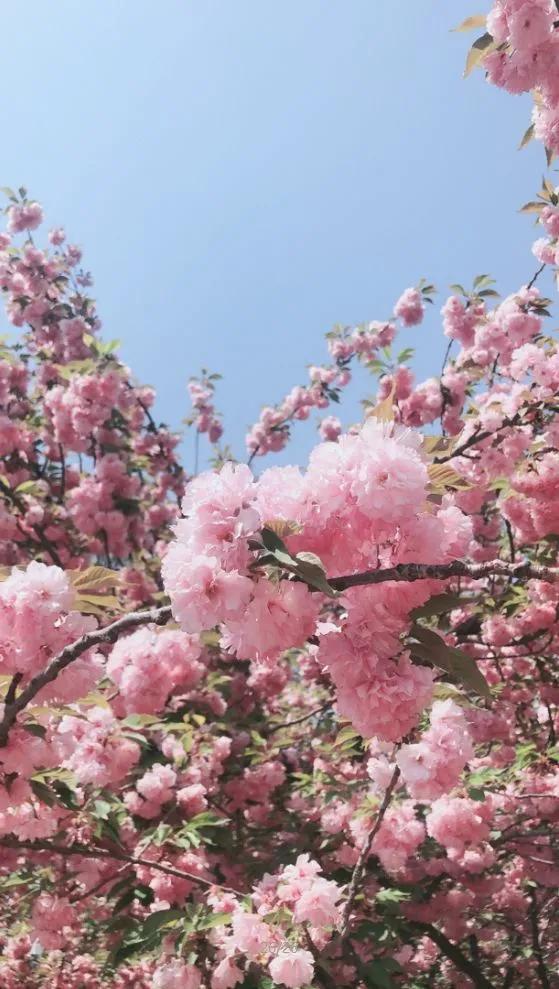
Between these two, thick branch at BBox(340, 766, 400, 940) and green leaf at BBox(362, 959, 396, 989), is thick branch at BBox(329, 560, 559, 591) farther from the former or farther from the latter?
green leaf at BBox(362, 959, 396, 989)

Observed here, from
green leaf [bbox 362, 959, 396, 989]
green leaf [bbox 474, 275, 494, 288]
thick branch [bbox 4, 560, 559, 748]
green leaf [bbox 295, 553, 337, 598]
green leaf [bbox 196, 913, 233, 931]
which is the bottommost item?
green leaf [bbox 362, 959, 396, 989]

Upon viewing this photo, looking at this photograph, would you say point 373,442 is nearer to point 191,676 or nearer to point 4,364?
point 191,676

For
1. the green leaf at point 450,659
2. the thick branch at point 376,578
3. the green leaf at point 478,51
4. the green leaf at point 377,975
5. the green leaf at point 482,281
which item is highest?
the green leaf at point 482,281

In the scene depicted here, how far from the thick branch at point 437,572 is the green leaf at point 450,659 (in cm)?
15

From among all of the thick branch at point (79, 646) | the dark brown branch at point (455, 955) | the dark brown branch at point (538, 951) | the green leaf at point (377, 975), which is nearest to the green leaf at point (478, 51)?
the thick branch at point (79, 646)

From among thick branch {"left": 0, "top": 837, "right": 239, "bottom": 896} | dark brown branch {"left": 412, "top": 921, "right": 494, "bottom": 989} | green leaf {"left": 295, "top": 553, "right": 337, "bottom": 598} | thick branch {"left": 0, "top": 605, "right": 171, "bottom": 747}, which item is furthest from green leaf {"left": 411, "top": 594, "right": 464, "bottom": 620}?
dark brown branch {"left": 412, "top": 921, "right": 494, "bottom": 989}

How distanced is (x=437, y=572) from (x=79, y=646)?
827mm

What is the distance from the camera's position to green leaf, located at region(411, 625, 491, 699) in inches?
53.5

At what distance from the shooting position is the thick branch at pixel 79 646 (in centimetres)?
151

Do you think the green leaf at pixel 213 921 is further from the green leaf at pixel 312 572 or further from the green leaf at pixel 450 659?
the green leaf at pixel 312 572

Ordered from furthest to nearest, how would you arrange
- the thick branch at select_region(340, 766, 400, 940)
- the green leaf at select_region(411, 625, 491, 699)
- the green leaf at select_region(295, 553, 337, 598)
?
the thick branch at select_region(340, 766, 400, 940)
the green leaf at select_region(411, 625, 491, 699)
the green leaf at select_region(295, 553, 337, 598)

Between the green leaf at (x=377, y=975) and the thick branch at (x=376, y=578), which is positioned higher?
the thick branch at (x=376, y=578)

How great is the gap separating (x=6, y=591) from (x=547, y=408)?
2.93 meters

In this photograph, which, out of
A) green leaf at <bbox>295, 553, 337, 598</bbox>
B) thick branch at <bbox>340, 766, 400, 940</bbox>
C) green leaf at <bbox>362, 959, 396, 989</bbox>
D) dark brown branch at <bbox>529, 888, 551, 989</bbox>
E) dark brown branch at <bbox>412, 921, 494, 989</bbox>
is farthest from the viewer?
dark brown branch at <bbox>529, 888, 551, 989</bbox>
